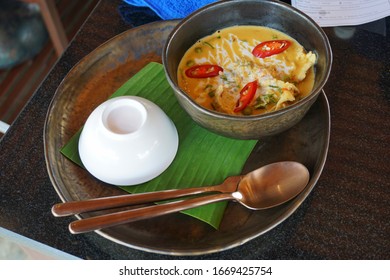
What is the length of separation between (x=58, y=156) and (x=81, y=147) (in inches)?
1.8

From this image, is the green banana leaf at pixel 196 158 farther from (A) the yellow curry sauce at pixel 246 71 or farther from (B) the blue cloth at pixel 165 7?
(B) the blue cloth at pixel 165 7

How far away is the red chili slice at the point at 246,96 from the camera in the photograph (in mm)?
811

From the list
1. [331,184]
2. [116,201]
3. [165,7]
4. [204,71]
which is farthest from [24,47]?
[331,184]

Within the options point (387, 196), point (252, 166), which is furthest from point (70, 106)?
point (387, 196)

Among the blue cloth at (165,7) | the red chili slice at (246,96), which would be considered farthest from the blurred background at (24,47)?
the red chili slice at (246,96)

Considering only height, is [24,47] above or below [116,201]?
below

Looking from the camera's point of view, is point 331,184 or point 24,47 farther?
point 24,47

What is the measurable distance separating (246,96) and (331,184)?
23 cm

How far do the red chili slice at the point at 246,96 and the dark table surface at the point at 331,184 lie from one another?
0.20 m

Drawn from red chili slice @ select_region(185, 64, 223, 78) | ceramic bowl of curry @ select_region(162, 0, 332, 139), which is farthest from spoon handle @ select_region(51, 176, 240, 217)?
red chili slice @ select_region(185, 64, 223, 78)

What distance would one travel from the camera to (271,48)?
2.90 feet

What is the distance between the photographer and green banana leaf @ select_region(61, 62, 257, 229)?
79 centimetres

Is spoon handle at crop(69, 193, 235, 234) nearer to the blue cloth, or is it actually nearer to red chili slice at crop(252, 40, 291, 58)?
red chili slice at crop(252, 40, 291, 58)

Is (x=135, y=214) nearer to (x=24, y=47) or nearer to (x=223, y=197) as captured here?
(x=223, y=197)
